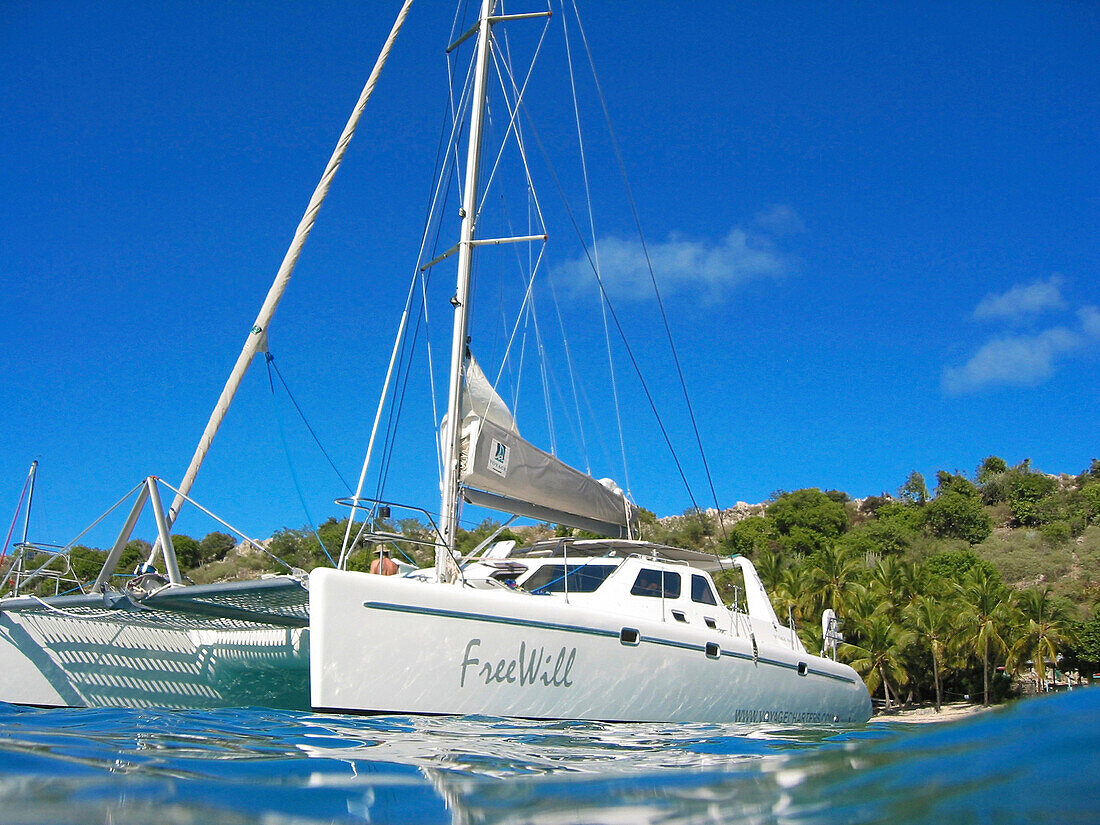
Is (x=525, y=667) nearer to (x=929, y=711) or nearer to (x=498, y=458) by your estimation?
(x=498, y=458)

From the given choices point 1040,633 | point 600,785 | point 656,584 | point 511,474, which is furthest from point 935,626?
point 600,785

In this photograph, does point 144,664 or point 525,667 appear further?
point 144,664

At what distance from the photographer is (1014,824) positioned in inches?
53.1

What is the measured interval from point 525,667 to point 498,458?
2694 mm

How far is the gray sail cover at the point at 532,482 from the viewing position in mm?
8641

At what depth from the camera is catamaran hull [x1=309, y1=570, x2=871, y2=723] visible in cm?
609

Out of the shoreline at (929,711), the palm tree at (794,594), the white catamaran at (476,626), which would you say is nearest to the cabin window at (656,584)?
the white catamaran at (476,626)

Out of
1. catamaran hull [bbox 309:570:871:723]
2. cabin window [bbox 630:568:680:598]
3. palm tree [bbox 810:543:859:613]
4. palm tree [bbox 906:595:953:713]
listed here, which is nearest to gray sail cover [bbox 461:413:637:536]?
cabin window [bbox 630:568:680:598]

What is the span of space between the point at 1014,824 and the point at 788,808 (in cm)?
44

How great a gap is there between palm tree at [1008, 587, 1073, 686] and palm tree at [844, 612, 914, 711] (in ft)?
9.56

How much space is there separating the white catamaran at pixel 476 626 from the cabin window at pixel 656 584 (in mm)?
15

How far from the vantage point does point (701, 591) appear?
914 centimetres

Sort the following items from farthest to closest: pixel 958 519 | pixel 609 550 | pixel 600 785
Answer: pixel 958 519 < pixel 609 550 < pixel 600 785

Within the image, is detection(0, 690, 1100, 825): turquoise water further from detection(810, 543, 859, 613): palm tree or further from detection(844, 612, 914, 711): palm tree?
detection(810, 543, 859, 613): palm tree
